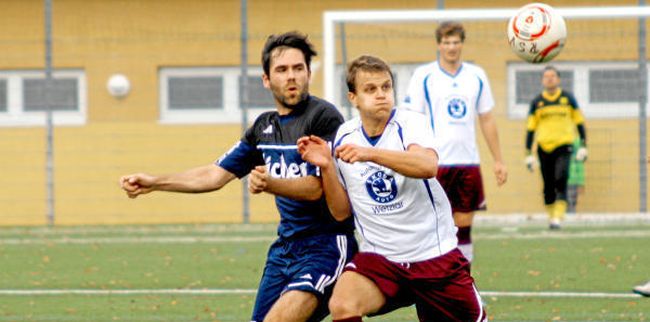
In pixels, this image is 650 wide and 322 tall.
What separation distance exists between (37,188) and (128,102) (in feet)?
6.23

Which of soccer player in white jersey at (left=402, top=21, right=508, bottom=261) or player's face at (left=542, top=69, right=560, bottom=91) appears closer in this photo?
soccer player in white jersey at (left=402, top=21, right=508, bottom=261)

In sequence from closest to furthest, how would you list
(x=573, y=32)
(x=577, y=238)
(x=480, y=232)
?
(x=577, y=238)
(x=480, y=232)
(x=573, y=32)

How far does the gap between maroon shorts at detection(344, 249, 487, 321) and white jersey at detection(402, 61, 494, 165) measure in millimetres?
4102

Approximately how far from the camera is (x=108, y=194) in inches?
812

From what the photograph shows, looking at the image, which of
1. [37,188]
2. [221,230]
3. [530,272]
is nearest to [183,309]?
[530,272]

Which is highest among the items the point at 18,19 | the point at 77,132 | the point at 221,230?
the point at 18,19

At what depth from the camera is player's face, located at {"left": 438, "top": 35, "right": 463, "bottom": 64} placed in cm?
1061

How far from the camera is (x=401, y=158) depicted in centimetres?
630

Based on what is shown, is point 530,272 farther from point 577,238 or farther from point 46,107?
point 46,107

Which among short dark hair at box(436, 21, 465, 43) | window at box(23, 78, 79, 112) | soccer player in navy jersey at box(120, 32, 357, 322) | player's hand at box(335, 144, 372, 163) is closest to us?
player's hand at box(335, 144, 372, 163)

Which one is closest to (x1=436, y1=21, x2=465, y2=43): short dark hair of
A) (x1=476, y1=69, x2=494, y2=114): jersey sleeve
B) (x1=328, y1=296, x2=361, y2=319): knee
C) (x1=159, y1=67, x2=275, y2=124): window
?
(x1=476, y1=69, x2=494, y2=114): jersey sleeve

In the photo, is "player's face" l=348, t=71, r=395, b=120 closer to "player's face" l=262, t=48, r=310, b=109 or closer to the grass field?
"player's face" l=262, t=48, r=310, b=109

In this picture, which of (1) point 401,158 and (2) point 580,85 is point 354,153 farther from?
(2) point 580,85

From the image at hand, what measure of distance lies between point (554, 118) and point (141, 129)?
654 centimetres
